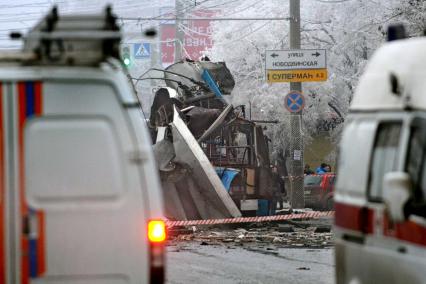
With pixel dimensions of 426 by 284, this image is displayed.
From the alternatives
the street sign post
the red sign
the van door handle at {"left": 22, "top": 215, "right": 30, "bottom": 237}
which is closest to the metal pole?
the street sign post

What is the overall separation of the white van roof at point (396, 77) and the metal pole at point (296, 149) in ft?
59.3

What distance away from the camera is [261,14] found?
5506 cm

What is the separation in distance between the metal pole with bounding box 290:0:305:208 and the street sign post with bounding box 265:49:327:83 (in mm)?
1053

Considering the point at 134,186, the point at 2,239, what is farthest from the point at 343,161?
the point at 2,239

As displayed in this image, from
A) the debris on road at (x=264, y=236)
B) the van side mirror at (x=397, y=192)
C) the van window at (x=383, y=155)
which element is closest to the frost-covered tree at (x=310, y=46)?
the debris on road at (x=264, y=236)

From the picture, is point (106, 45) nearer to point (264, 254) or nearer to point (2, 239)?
point (2, 239)

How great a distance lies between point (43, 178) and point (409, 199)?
225cm

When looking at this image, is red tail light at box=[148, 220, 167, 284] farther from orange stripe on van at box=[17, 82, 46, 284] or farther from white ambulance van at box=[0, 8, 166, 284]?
orange stripe on van at box=[17, 82, 46, 284]

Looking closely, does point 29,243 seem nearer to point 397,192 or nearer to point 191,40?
point 397,192

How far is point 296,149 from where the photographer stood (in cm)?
2716

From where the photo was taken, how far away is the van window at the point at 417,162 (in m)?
7.03

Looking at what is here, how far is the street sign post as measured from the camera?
26062mm

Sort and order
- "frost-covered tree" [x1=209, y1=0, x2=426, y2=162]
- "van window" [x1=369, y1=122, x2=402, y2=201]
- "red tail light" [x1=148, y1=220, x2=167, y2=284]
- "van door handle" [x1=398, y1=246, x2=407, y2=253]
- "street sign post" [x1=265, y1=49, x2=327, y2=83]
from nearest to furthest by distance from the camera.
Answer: "red tail light" [x1=148, y1=220, x2=167, y2=284] → "van door handle" [x1=398, y1=246, x2=407, y2=253] → "van window" [x1=369, y1=122, x2=402, y2=201] → "street sign post" [x1=265, y1=49, x2=327, y2=83] → "frost-covered tree" [x1=209, y1=0, x2=426, y2=162]

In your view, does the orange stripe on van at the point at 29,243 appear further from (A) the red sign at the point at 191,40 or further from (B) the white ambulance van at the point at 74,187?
(A) the red sign at the point at 191,40
